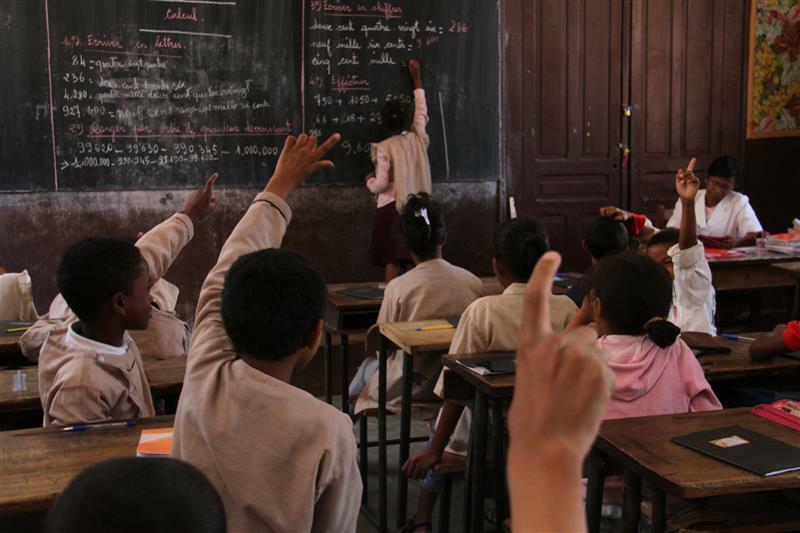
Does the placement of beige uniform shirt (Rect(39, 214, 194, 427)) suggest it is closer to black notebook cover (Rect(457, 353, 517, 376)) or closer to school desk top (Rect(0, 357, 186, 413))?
school desk top (Rect(0, 357, 186, 413))

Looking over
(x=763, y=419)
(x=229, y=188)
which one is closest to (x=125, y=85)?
(x=229, y=188)

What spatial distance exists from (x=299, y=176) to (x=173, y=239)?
836 mm

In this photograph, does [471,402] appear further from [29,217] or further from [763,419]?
[29,217]

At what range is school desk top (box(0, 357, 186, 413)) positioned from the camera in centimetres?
251

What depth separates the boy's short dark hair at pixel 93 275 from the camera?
2.33 metres

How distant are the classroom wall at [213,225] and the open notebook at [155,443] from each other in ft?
10.6

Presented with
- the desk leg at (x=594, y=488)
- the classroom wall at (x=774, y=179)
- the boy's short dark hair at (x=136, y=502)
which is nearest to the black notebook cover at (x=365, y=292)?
the desk leg at (x=594, y=488)

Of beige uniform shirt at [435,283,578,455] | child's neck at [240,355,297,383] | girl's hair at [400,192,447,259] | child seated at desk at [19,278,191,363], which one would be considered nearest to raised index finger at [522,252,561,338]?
child's neck at [240,355,297,383]

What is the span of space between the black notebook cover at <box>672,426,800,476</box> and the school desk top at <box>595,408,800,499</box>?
0.7 inches

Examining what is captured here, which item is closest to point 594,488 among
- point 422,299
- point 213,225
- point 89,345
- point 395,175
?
point 89,345

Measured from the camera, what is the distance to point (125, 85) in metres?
5.79

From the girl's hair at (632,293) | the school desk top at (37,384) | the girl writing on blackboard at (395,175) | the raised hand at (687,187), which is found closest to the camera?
the girl's hair at (632,293)

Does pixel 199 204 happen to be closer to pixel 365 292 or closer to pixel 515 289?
pixel 515 289

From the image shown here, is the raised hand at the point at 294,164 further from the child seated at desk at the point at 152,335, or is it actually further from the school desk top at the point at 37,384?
the child seated at desk at the point at 152,335
